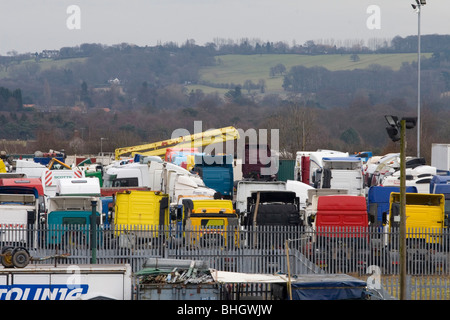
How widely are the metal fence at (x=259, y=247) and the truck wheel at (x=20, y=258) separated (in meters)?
4.58

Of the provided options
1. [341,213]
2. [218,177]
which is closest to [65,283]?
[341,213]

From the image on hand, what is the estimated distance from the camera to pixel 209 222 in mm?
24547

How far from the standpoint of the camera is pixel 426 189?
32.8 m

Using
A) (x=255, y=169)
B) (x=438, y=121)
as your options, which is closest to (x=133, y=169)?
(x=255, y=169)

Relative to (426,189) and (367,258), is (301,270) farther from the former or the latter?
(426,189)

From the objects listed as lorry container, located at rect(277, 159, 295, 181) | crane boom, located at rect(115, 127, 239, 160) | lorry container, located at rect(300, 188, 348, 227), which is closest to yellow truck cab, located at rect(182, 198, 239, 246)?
lorry container, located at rect(300, 188, 348, 227)

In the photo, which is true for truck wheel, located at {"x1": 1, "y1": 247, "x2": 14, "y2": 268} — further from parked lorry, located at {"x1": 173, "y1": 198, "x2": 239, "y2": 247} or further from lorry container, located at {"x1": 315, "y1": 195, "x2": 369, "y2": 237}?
lorry container, located at {"x1": 315, "y1": 195, "x2": 369, "y2": 237}

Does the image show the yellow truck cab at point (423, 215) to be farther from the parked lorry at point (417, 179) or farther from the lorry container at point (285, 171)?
the lorry container at point (285, 171)

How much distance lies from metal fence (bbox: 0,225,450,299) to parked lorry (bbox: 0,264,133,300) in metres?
4.97

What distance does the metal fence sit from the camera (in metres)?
21.6

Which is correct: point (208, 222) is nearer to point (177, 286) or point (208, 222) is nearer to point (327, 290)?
point (177, 286)

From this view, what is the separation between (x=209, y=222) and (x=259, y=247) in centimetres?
263

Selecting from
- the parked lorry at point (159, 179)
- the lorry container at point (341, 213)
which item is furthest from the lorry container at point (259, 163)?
the lorry container at point (341, 213)
